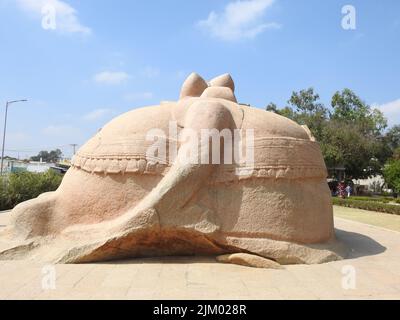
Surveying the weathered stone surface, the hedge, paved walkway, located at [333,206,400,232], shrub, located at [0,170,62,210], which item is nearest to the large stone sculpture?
the weathered stone surface

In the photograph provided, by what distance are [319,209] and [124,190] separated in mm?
2936

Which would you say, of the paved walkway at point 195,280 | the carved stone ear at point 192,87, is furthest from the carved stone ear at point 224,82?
the paved walkway at point 195,280

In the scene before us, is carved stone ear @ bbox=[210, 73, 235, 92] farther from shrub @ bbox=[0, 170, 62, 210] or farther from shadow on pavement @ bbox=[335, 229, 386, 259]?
shrub @ bbox=[0, 170, 62, 210]

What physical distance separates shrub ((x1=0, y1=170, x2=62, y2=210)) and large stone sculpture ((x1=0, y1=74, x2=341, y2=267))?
10.2 metres

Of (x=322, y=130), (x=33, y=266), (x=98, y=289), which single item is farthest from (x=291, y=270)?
(x=322, y=130)

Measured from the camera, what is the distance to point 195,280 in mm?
4562

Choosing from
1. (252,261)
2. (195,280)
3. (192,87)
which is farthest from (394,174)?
(195,280)

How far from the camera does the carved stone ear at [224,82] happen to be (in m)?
7.27

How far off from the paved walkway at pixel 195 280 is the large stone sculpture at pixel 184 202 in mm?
251

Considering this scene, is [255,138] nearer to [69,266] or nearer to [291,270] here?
[291,270]

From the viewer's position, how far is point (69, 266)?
5.03 meters

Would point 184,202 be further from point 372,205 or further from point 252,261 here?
point 372,205

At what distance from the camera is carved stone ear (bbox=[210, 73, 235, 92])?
286 inches

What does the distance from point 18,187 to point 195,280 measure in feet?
41.6
